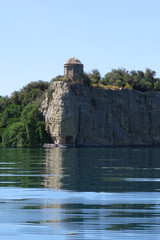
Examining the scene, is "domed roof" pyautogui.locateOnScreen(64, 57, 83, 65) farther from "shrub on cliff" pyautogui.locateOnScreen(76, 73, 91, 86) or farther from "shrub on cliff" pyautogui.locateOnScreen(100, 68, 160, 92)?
"shrub on cliff" pyautogui.locateOnScreen(100, 68, 160, 92)

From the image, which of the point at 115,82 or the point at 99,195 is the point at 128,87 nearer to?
the point at 115,82

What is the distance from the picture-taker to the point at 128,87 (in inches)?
5098

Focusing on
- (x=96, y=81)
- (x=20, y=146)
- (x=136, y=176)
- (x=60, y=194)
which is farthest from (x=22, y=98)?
(x=60, y=194)

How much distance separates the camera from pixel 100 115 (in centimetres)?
12100

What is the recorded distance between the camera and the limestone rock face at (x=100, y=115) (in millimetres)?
114188

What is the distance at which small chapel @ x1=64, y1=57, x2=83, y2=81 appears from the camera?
118625mm

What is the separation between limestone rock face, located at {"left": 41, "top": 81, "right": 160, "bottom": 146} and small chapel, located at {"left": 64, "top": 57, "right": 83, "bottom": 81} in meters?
2.74

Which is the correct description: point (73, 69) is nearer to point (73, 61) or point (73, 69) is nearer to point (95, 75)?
point (73, 61)

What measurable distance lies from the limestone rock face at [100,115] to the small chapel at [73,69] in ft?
8.99

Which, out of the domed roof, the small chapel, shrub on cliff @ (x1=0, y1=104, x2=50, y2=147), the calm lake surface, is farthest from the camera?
the domed roof

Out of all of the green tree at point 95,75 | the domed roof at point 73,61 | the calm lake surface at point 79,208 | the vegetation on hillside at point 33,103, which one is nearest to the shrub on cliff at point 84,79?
the vegetation on hillside at point 33,103

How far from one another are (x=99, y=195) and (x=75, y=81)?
97.6 metres

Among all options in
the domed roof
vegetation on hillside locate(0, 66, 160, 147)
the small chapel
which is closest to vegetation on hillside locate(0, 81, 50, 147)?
vegetation on hillside locate(0, 66, 160, 147)

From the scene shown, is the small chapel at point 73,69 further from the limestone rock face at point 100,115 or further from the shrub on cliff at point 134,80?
the shrub on cliff at point 134,80
